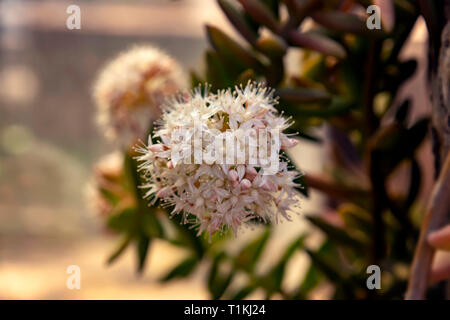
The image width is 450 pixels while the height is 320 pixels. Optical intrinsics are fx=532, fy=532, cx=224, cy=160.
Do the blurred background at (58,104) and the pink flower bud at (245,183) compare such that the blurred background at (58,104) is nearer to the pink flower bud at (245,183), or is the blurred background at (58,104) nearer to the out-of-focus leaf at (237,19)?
the out-of-focus leaf at (237,19)

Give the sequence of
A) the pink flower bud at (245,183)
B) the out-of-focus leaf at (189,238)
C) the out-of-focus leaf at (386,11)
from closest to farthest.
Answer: the pink flower bud at (245,183)
the out-of-focus leaf at (386,11)
the out-of-focus leaf at (189,238)

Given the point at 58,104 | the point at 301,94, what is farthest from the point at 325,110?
the point at 58,104

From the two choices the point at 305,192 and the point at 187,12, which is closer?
the point at 305,192

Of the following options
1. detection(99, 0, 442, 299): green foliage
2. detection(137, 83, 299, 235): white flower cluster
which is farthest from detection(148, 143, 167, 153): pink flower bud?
detection(99, 0, 442, 299): green foliage

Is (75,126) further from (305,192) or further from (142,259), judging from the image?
(305,192)

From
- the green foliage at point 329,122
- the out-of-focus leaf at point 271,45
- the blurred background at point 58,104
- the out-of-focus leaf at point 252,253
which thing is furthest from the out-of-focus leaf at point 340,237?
the blurred background at point 58,104

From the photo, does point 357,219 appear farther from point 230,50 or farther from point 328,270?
point 230,50

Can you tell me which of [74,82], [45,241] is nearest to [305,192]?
[74,82]
